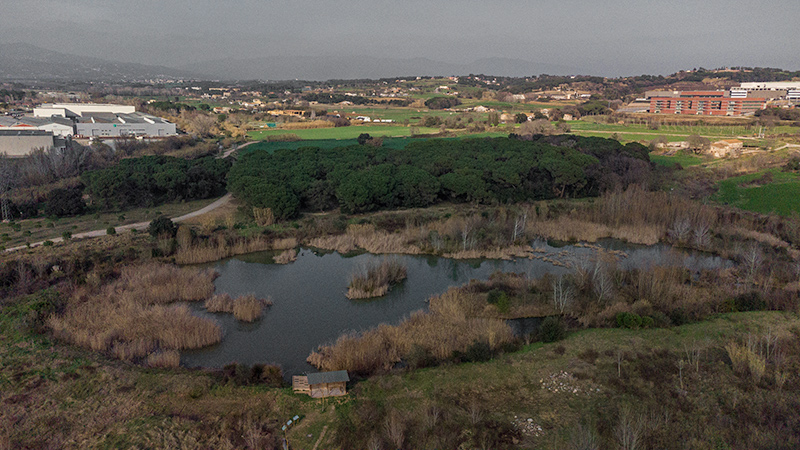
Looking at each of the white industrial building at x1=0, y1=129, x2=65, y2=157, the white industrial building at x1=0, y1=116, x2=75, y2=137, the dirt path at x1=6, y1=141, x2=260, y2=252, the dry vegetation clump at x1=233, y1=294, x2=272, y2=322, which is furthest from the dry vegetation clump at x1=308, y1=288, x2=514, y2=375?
the white industrial building at x1=0, y1=116, x2=75, y2=137

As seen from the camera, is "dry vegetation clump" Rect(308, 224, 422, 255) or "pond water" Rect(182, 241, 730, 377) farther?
"dry vegetation clump" Rect(308, 224, 422, 255)

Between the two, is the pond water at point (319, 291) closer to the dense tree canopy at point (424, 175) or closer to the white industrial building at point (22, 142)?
the dense tree canopy at point (424, 175)

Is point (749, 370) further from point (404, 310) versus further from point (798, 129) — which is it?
point (798, 129)

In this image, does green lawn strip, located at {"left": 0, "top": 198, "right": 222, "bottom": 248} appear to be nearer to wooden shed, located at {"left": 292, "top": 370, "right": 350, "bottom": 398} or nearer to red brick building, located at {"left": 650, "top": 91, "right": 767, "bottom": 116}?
wooden shed, located at {"left": 292, "top": 370, "right": 350, "bottom": 398}

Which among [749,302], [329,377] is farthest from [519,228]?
[329,377]

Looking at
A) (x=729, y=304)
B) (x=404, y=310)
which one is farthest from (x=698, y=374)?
(x=404, y=310)

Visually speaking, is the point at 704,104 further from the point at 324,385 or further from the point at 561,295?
the point at 324,385
